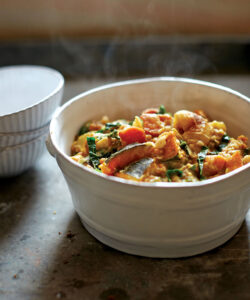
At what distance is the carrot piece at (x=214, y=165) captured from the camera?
1.51m

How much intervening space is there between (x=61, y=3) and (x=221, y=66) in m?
1.37

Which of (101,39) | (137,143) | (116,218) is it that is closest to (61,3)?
(101,39)

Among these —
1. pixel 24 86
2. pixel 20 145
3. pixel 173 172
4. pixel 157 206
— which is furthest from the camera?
pixel 24 86

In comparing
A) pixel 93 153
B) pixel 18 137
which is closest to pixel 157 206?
pixel 93 153

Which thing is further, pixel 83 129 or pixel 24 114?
pixel 83 129

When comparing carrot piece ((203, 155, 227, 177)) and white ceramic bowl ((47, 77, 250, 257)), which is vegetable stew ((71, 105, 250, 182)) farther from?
white ceramic bowl ((47, 77, 250, 257))

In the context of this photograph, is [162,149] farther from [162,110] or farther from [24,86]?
[24,86]

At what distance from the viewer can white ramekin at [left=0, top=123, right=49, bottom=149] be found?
174 centimetres

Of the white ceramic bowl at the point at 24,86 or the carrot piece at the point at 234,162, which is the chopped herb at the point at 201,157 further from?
the white ceramic bowl at the point at 24,86

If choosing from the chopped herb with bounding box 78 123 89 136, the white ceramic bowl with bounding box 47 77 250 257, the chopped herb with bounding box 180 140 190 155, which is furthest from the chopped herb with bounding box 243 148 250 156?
the chopped herb with bounding box 78 123 89 136

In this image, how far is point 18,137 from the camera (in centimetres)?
178

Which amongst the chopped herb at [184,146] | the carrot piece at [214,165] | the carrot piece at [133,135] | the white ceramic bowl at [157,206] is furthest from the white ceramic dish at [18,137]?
the carrot piece at [214,165]

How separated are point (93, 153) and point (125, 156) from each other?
0.20 m

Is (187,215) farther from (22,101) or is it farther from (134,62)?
(134,62)
